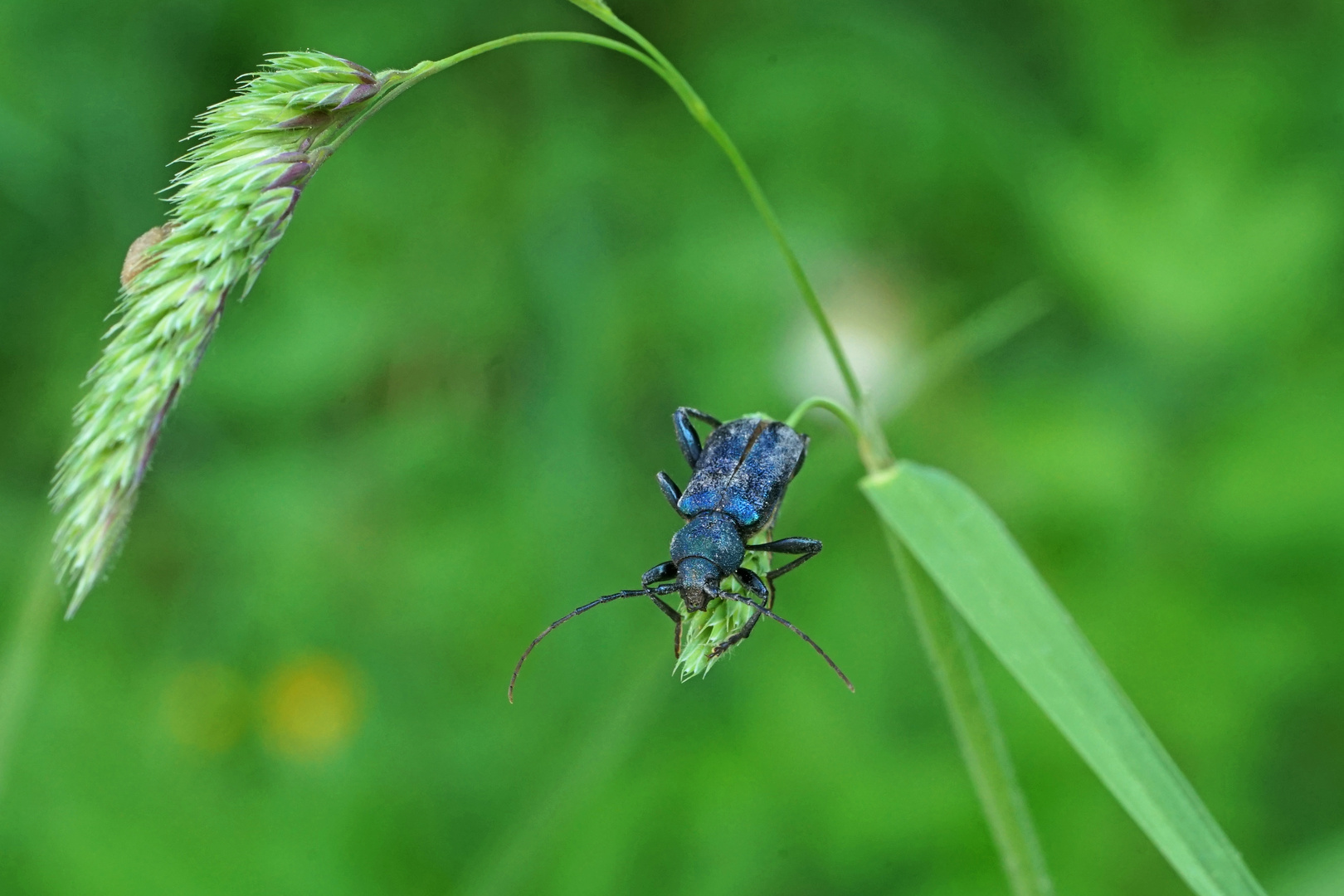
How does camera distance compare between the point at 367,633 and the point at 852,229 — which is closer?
the point at 367,633

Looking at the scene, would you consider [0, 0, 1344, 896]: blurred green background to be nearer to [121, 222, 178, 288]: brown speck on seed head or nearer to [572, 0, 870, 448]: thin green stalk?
[572, 0, 870, 448]: thin green stalk

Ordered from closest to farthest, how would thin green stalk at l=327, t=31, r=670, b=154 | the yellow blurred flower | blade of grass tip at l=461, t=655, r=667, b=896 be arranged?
thin green stalk at l=327, t=31, r=670, b=154 → blade of grass tip at l=461, t=655, r=667, b=896 → the yellow blurred flower

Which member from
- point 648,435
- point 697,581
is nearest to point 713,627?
point 697,581

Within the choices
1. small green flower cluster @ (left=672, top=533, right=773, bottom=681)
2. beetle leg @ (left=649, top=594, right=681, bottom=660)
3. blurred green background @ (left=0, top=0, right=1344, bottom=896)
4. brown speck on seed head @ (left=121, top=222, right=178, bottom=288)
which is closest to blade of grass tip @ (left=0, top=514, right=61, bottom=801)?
blurred green background @ (left=0, top=0, right=1344, bottom=896)

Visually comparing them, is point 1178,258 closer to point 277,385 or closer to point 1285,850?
point 1285,850

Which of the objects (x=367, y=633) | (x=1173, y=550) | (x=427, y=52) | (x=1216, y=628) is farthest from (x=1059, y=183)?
(x=367, y=633)
